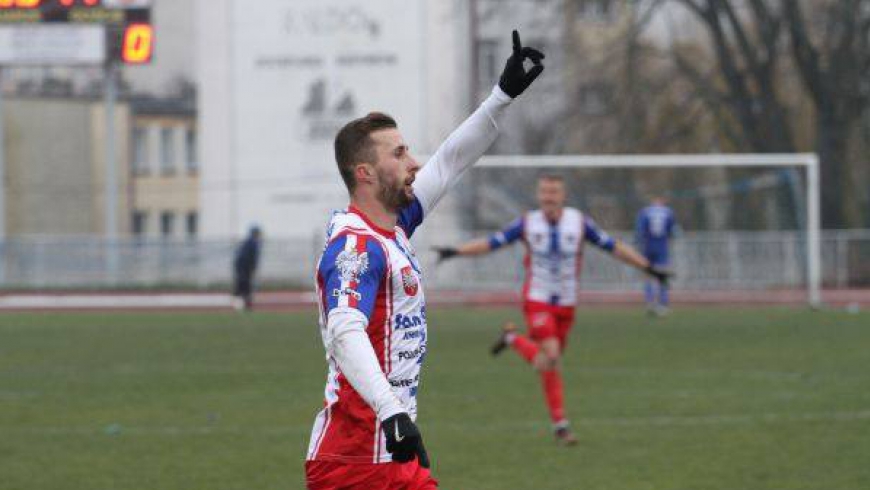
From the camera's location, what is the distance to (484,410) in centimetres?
1375

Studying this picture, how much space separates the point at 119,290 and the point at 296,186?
11.8m

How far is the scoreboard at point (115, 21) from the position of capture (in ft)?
93.9

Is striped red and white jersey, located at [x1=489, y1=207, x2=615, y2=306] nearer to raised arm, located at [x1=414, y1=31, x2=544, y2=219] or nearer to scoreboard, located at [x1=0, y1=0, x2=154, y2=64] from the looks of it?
raised arm, located at [x1=414, y1=31, x2=544, y2=219]

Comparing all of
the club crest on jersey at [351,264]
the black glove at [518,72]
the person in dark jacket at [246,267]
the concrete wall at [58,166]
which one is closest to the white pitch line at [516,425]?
the black glove at [518,72]

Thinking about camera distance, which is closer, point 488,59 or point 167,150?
point 488,59

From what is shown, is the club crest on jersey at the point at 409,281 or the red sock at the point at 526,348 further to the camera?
the red sock at the point at 526,348

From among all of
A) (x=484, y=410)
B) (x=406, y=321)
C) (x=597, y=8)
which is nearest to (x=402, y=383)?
(x=406, y=321)

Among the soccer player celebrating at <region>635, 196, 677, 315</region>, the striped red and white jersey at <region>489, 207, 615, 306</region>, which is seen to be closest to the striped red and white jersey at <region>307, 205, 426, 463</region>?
the striped red and white jersey at <region>489, 207, 615, 306</region>

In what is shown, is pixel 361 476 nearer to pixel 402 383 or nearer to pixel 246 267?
pixel 402 383

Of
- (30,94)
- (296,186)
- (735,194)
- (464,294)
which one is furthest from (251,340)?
(30,94)

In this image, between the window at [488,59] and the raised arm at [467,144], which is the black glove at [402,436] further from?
the window at [488,59]

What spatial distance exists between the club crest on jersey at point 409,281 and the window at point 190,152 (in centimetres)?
6576

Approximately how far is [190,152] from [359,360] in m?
66.5

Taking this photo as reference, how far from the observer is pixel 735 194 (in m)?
35.3
